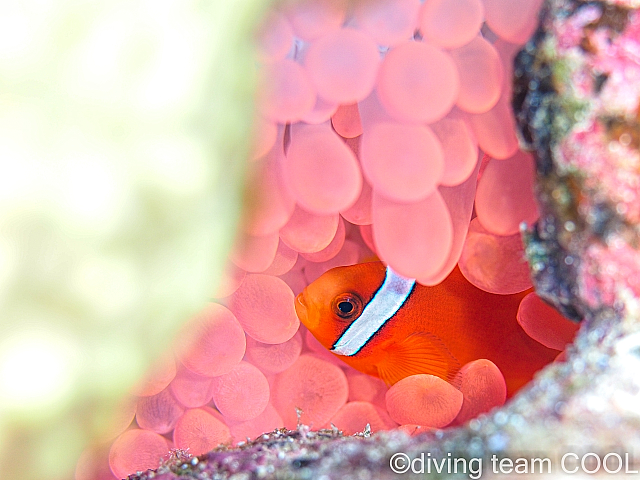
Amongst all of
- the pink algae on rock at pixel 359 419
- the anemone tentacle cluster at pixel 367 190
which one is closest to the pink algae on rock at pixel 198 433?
the anemone tentacle cluster at pixel 367 190

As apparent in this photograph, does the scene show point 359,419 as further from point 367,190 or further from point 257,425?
point 367,190

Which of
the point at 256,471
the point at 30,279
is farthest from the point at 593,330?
the point at 30,279

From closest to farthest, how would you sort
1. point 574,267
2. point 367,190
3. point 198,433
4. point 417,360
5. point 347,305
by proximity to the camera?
point 574,267 → point 367,190 → point 198,433 → point 417,360 → point 347,305

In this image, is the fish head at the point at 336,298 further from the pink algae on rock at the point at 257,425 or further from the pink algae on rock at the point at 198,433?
the pink algae on rock at the point at 198,433

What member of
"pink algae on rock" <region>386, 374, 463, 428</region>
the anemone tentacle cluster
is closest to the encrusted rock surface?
the anemone tentacle cluster

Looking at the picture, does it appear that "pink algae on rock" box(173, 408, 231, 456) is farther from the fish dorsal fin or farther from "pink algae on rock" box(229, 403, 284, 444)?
the fish dorsal fin

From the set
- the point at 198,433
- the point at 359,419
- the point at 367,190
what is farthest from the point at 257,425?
the point at 367,190
